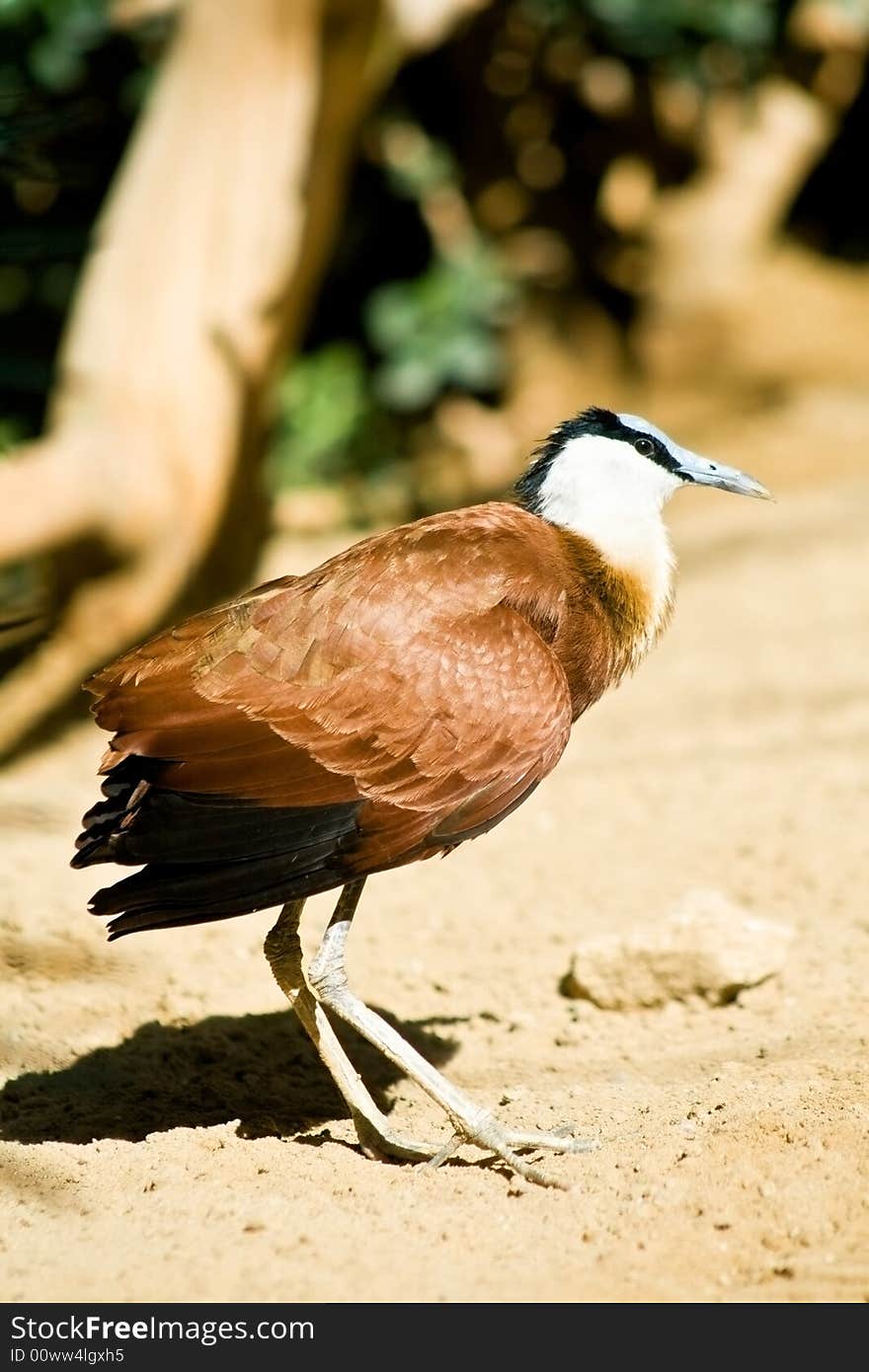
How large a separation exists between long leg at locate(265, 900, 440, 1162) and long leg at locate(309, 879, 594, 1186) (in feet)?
0.25

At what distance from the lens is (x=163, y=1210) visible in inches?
125

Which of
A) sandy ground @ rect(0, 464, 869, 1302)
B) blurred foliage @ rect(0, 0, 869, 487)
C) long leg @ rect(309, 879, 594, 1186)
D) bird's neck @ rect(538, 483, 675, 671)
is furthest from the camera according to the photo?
blurred foliage @ rect(0, 0, 869, 487)

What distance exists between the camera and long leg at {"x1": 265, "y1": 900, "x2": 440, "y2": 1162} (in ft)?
11.7

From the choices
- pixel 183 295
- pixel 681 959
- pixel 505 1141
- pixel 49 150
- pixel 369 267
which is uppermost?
pixel 49 150

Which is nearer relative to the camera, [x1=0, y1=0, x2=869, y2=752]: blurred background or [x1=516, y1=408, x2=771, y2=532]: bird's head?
[x1=516, y1=408, x2=771, y2=532]: bird's head

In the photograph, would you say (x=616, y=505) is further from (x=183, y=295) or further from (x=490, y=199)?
(x=490, y=199)

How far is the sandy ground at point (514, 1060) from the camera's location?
2.93 metres

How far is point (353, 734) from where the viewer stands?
346cm

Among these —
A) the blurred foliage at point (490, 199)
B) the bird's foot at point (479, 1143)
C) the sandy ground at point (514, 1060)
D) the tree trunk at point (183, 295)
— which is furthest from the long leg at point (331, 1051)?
the blurred foliage at point (490, 199)

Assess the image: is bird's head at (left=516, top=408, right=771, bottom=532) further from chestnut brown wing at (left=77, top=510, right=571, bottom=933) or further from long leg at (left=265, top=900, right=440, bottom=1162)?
long leg at (left=265, top=900, right=440, bottom=1162)

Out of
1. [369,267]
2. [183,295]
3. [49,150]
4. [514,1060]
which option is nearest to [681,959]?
[514,1060]

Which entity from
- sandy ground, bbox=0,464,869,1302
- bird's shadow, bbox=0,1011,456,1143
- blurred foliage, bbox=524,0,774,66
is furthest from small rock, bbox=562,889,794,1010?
blurred foliage, bbox=524,0,774,66

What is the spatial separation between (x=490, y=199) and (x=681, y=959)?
727 centimetres

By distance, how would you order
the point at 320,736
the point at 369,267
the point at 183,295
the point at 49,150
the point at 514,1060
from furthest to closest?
the point at 369,267, the point at 49,150, the point at 183,295, the point at 514,1060, the point at 320,736
